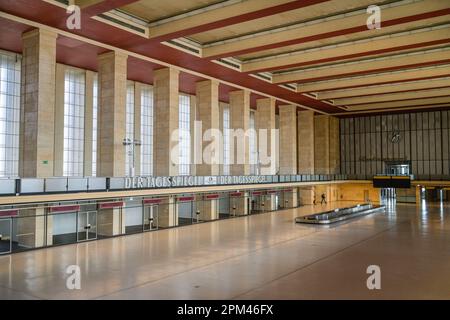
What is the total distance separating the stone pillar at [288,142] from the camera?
101 feet

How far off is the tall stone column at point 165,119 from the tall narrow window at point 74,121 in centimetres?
363

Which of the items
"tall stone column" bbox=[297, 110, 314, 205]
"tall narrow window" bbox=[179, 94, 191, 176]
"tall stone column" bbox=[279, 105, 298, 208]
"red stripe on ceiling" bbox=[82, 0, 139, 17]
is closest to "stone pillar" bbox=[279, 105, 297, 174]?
"tall stone column" bbox=[279, 105, 298, 208]

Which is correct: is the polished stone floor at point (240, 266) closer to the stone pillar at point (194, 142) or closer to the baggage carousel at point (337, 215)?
the baggage carousel at point (337, 215)

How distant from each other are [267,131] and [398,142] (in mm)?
15669

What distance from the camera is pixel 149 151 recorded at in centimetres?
2362

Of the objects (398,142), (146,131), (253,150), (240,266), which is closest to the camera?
(240,266)

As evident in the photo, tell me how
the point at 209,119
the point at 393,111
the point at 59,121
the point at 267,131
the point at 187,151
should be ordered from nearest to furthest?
the point at 59,121, the point at 209,119, the point at 187,151, the point at 267,131, the point at 393,111

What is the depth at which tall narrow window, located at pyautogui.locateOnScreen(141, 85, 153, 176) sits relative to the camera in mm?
23203

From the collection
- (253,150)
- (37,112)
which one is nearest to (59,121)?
(37,112)

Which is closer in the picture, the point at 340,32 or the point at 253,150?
the point at 340,32

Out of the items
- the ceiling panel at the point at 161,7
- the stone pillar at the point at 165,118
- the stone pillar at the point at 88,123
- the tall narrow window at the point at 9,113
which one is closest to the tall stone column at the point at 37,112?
the tall narrow window at the point at 9,113

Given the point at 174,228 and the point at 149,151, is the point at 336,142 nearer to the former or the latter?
the point at 149,151

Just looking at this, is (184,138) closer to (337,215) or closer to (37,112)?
(337,215)

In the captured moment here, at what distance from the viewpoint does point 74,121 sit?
19562 millimetres
